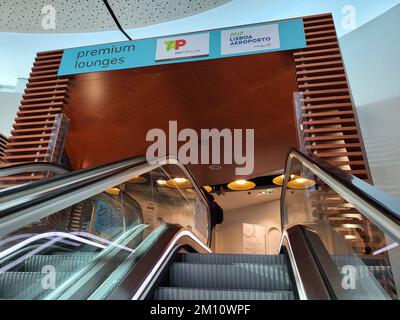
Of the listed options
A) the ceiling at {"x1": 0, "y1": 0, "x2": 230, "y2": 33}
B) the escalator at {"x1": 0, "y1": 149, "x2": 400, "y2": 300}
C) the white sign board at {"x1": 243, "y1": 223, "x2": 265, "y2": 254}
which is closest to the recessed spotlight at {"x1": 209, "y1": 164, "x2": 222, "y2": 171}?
the ceiling at {"x1": 0, "y1": 0, "x2": 230, "y2": 33}

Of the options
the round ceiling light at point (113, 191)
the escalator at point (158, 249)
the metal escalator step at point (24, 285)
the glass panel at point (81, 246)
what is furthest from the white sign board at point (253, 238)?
the metal escalator step at point (24, 285)

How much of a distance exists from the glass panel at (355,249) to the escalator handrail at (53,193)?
1.44 metres

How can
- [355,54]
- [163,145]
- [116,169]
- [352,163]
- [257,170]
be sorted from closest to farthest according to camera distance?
[116,169] → [352,163] → [355,54] → [163,145] → [257,170]

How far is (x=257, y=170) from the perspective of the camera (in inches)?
325

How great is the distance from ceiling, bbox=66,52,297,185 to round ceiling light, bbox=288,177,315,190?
1634 mm

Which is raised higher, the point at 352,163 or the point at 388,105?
the point at 388,105

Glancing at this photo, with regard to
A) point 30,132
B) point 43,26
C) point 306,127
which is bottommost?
point 306,127

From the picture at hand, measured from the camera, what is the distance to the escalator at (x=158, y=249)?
1532mm

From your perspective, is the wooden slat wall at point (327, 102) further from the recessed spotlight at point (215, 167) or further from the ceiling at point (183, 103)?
the recessed spotlight at point (215, 167)

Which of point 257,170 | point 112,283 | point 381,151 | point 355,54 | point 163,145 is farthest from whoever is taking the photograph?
point 257,170

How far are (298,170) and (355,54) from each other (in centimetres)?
389

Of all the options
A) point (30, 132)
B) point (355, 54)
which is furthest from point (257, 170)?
point (30, 132)
